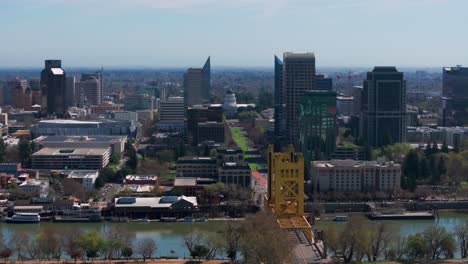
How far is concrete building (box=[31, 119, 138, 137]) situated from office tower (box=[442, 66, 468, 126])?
13866mm

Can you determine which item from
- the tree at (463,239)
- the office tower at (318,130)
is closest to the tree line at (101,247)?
the tree at (463,239)

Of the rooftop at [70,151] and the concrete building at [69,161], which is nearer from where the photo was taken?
the concrete building at [69,161]

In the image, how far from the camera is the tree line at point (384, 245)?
12391 millimetres

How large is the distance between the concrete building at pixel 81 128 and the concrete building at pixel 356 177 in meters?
15.0

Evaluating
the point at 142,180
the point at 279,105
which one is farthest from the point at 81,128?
the point at 142,180

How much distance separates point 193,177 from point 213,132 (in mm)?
7311

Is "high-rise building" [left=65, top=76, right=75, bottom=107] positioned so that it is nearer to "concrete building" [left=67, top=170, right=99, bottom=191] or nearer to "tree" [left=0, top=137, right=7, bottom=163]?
"tree" [left=0, top=137, right=7, bottom=163]

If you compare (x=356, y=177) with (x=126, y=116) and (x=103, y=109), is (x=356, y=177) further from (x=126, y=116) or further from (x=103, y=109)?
(x=103, y=109)

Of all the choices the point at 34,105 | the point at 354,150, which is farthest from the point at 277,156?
the point at 34,105

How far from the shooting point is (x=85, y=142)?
1198 inches

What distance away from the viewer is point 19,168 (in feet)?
83.7

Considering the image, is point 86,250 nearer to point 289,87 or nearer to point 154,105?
point 289,87

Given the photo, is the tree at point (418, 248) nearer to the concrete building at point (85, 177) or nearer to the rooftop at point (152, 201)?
the rooftop at point (152, 201)

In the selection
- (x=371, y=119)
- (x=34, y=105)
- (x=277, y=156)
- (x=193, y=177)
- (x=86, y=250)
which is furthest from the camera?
(x=34, y=105)
